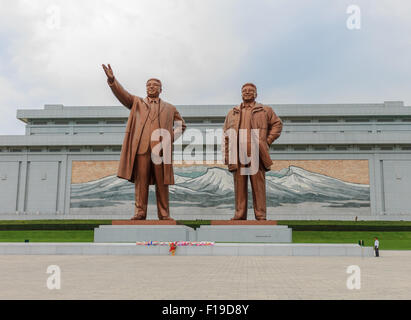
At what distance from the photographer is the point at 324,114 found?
31.1 metres

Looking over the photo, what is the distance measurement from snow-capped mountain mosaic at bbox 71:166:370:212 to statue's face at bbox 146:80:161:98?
16.7m

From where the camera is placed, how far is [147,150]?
432 inches

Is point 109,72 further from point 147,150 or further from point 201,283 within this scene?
point 201,283

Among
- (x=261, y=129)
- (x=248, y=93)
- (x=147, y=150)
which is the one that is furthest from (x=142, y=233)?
(x=248, y=93)

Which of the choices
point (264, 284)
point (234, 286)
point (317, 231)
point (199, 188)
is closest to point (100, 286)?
point (234, 286)

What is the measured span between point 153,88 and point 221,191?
1715cm

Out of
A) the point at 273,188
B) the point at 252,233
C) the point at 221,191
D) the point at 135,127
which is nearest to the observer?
the point at 252,233

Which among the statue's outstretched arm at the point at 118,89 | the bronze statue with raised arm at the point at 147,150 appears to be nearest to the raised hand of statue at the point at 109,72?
the statue's outstretched arm at the point at 118,89

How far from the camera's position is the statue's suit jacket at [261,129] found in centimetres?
1146

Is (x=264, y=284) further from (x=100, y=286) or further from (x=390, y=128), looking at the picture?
(x=390, y=128)

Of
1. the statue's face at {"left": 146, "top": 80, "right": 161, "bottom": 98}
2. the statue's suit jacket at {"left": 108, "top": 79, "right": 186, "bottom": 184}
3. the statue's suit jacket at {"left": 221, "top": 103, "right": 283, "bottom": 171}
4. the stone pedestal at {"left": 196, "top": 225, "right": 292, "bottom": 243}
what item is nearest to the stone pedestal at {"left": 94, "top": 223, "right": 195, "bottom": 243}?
the stone pedestal at {"left": 196, "top": 225, "right": 292, "bottom": 243}

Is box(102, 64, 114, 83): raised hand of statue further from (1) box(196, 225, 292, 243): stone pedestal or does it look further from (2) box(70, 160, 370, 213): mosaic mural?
(2) box(70, 160, 370, 213): mosaic mural
